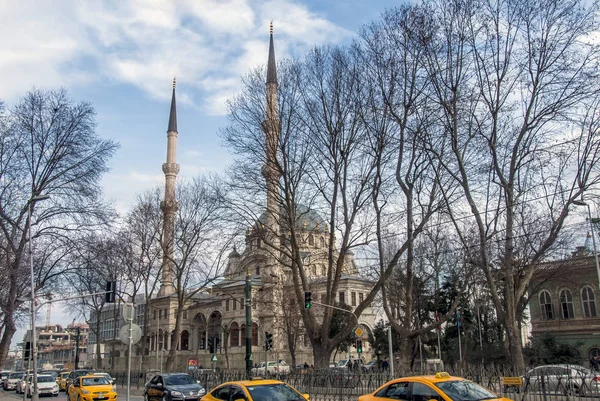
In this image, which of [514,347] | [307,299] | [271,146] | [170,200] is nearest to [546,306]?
[514,347]

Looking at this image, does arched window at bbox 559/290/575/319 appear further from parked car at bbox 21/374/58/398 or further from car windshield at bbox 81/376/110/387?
parked car at bbox 21/374/58/398

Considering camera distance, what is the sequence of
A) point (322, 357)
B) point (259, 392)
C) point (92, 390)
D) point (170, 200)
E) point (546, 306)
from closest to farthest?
point (259, 392), point (92, 390), point (322, 357), point (546, 306), point (170, 200)

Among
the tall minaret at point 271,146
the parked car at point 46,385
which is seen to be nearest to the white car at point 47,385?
the parked car at point 46,385

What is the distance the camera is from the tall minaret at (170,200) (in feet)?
131

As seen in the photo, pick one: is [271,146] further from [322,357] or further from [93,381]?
[93,381]

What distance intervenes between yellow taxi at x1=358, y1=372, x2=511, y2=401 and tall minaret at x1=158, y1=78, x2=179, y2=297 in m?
29.2

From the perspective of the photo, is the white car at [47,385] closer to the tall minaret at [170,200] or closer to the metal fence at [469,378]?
the metal fence at [469,378]

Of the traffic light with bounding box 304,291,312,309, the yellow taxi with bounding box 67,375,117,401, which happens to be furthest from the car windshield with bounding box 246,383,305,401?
the yellow taxi with bounding box 67,375,117,401

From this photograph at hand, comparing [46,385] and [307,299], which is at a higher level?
[307,299]

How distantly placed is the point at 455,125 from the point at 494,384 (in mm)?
9921

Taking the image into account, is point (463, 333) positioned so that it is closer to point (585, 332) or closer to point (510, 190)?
point (585, 332)

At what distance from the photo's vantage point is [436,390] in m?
9.84

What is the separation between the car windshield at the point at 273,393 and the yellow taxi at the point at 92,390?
12.7 m

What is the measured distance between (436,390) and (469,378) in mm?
7998
